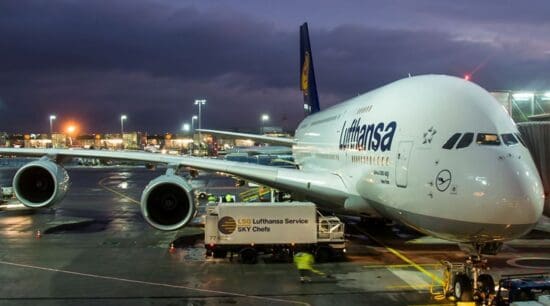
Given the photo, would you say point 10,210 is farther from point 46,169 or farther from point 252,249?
point 252,249

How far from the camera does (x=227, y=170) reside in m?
17.5

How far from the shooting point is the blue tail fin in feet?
104

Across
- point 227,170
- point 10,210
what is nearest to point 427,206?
point 227,170

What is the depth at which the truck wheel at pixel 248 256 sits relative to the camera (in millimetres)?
14117

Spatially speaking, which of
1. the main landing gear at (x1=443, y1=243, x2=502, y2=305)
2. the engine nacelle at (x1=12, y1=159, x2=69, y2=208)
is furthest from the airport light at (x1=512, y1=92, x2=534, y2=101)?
the engine nacelle at (x1=12, y1=159, x2=69, y2=208)

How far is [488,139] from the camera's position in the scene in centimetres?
920

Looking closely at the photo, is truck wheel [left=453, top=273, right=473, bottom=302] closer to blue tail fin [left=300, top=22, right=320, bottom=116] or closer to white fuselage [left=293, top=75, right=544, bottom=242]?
white fuselage [left=293, top=75, right=544, bottom=242]

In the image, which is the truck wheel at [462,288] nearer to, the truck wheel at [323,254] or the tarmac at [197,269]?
the tarmac at [197,269]

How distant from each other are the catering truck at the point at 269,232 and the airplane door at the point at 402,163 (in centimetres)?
400

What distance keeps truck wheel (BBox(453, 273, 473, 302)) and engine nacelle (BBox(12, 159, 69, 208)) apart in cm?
1333

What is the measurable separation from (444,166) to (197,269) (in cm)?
690

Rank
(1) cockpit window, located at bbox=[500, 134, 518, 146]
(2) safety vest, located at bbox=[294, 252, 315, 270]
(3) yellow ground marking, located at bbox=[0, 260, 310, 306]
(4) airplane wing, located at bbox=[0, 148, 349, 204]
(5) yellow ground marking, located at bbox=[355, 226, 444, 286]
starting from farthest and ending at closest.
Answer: (4) airplane wing, located at bbox=[0, 148, 349, 204]
(2) safety vest, located at bbox=[294, 252, 315, 270]
(5) yellow ground marking, located at bbox=[355, 226, 444, 286]
(3) yellow ground marking, located at bbox=[0, 260, 310, 306]
(1) cockpit window, located at bbox=[500, 134, 518, 146]

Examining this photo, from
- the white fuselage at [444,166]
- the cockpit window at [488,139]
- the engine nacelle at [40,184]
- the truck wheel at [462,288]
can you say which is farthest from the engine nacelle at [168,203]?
Answer: the cockpit window at [488,139]

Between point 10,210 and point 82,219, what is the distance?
18.6 ft
